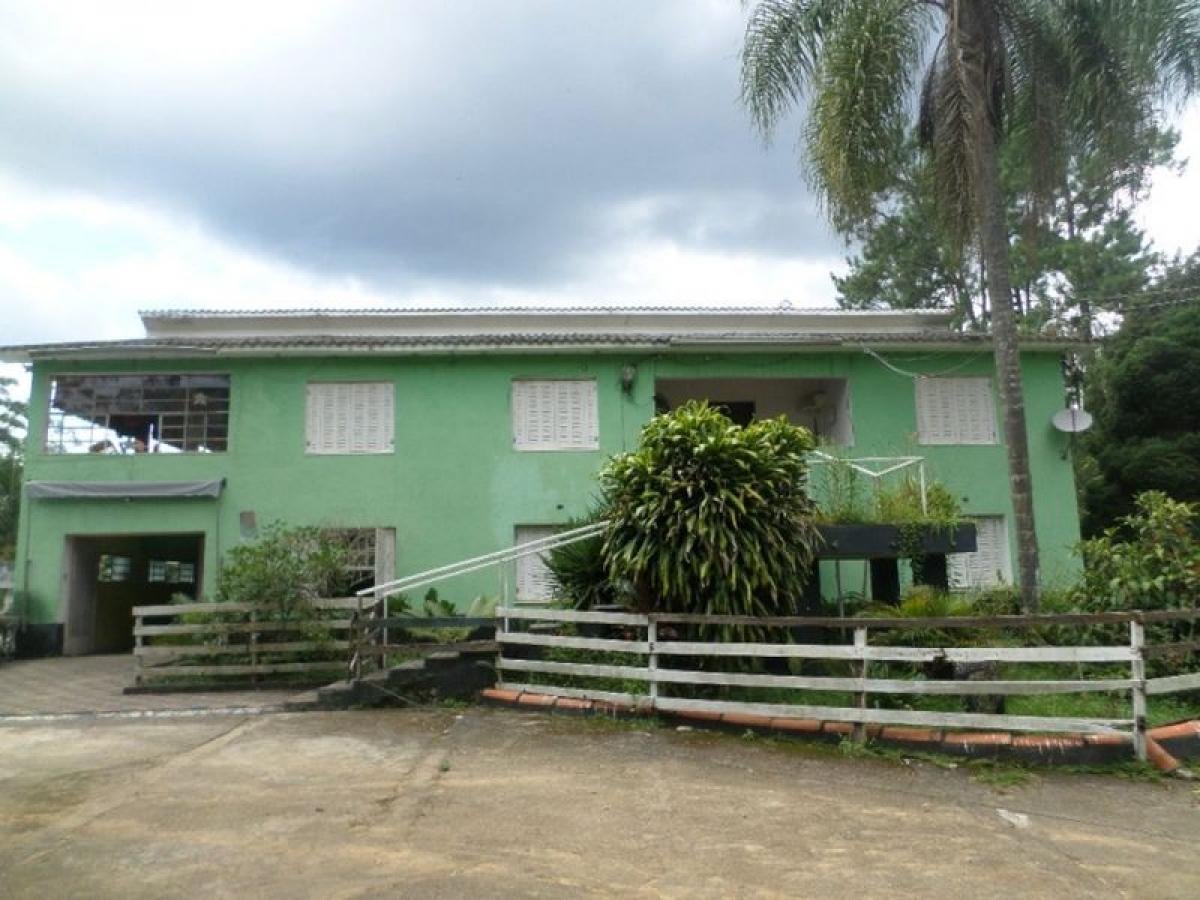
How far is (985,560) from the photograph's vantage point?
14984 mm

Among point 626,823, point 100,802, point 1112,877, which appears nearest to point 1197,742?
point 1112,877

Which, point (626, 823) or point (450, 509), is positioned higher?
point (450, 509)

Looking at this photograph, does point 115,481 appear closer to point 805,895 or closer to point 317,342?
point 317,342

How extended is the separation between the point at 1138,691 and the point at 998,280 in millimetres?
5275

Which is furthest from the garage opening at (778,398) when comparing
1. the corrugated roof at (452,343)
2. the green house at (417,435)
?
the corrugated roof at (452,343)

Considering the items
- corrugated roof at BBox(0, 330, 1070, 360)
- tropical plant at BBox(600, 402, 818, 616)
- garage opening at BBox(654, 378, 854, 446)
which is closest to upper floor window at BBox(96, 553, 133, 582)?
corrugated roof at BBox(0, 330, 1070, 360)

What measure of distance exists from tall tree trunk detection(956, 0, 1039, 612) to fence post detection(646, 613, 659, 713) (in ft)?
14.1

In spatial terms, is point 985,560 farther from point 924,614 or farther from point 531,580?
point 531,580

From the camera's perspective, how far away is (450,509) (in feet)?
48.3

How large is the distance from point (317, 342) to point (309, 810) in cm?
995

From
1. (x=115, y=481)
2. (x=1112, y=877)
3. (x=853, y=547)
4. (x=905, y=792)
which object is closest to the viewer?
(x=1112, y=877)

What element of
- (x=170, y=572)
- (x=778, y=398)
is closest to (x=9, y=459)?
(x=170, y=572)

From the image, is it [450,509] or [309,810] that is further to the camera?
[450,509]

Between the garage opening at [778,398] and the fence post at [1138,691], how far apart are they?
8.43 meters
